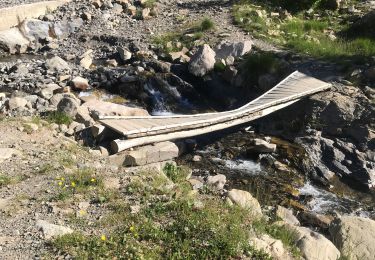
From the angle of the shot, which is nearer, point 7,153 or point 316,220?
point 7,153

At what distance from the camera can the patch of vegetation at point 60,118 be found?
1006 centimetres

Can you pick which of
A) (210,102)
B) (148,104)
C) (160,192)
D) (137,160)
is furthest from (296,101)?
(160,192)

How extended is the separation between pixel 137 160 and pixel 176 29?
9.69 meters

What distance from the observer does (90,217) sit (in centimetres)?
586

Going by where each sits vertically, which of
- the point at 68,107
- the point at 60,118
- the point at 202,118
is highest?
the point at 202,118

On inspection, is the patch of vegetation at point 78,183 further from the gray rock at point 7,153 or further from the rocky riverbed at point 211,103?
the gray rock at point 7,153

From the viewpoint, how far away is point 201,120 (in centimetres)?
1010

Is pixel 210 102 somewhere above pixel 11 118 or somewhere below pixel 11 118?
below

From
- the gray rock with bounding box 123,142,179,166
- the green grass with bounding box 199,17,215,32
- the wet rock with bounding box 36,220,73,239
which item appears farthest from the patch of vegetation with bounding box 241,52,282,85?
the wet rock with bounding box 36,220,73,239

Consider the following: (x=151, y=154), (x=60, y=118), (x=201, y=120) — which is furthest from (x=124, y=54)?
(x=151, y=154)

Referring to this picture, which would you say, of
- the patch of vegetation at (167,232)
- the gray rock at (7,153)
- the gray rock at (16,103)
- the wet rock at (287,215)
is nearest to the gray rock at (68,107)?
the gray rock at (16,103)

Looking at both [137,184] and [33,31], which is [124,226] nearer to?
[137,184]

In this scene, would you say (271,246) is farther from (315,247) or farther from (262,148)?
(262,148)

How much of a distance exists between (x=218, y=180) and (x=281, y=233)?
2870 millimetres
